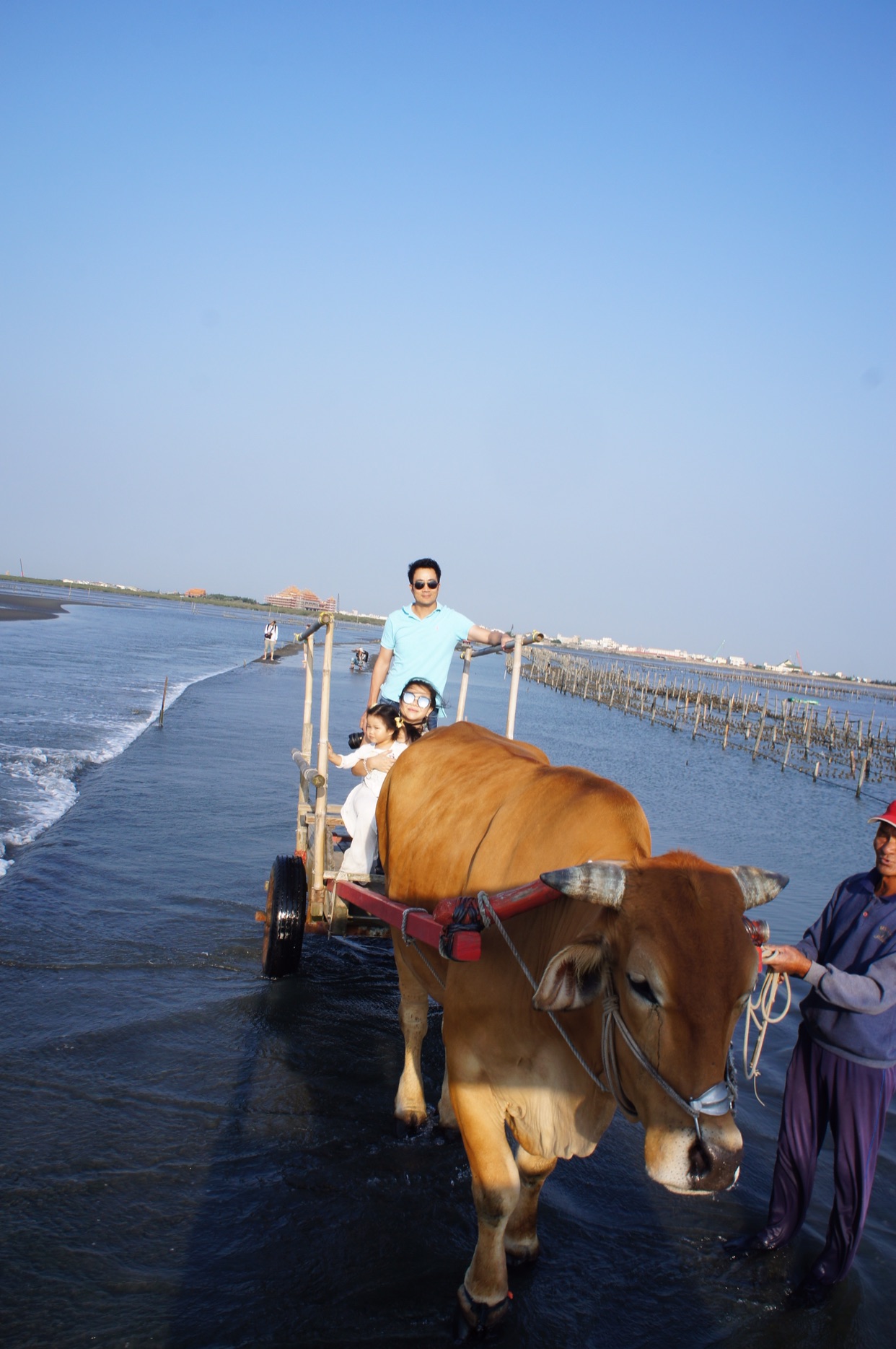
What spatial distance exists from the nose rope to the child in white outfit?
2508 mm

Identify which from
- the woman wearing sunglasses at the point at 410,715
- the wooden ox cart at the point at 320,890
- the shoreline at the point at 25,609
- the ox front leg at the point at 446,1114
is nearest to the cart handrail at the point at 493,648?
the wooden ox cart at the point at 320,890

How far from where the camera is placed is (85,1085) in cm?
438

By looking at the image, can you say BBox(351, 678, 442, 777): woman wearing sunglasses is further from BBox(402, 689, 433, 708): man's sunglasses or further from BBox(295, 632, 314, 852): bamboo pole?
BBox(295, 632, 314, 852): bamboo pole

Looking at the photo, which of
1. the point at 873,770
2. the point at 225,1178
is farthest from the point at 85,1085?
the point at 873,770

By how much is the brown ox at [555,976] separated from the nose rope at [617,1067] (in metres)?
0.01

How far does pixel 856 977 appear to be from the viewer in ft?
10.6

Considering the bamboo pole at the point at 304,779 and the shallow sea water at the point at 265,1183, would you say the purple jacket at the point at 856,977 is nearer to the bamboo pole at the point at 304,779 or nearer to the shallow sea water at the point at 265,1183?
the shallow sea water at the point at 265,1183

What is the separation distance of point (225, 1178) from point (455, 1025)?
1519 mm

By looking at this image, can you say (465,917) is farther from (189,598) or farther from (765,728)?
(189,598)

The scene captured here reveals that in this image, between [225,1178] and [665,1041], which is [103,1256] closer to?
[225,1178]

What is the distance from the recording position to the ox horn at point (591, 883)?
218 centimetres

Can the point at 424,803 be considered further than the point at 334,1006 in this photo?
No

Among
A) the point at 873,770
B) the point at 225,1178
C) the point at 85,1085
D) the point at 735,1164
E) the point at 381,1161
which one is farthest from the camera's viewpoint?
the point at 873,770

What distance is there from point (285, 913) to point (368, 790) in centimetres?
92
